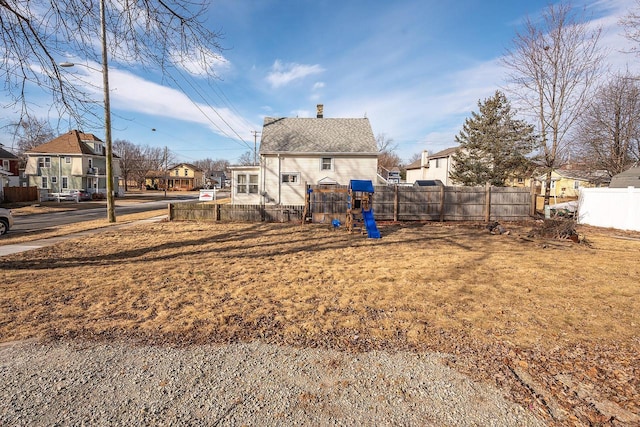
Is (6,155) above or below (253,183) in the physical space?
Result: above

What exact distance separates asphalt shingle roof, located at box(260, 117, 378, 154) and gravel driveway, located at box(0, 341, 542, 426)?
18.0 metres

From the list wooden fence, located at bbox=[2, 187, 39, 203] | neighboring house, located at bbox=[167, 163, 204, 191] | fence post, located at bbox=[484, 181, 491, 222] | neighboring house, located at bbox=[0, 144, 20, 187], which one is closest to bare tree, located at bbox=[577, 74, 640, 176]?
fence post, located at bbox=[484, 181, 491, 222]

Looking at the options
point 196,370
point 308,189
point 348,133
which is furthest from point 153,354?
point 348,133

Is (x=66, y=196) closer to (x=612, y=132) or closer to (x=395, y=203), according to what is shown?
(x=395, y=203)

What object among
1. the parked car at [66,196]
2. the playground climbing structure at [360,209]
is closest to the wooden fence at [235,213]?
the playground climbing structure at [360,209]

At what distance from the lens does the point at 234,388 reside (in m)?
2.72

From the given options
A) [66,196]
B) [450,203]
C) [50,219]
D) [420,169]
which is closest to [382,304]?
[450,203]

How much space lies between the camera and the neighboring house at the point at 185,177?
77062 mm

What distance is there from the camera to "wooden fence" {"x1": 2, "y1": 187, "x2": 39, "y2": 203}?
26.6 meters

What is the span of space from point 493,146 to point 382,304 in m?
23.2

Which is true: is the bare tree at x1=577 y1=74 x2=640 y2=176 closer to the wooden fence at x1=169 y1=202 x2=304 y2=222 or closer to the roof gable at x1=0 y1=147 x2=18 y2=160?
the wooden fence at x1=169 y1=202 x2=304 y2=222

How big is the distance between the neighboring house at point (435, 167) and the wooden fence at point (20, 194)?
143 feet

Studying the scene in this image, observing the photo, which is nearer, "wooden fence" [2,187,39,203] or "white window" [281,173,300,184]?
"white window" [281,173,300,184]

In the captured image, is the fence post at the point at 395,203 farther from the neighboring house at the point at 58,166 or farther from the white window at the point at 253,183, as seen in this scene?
the neighboring house at the point at 58,166
